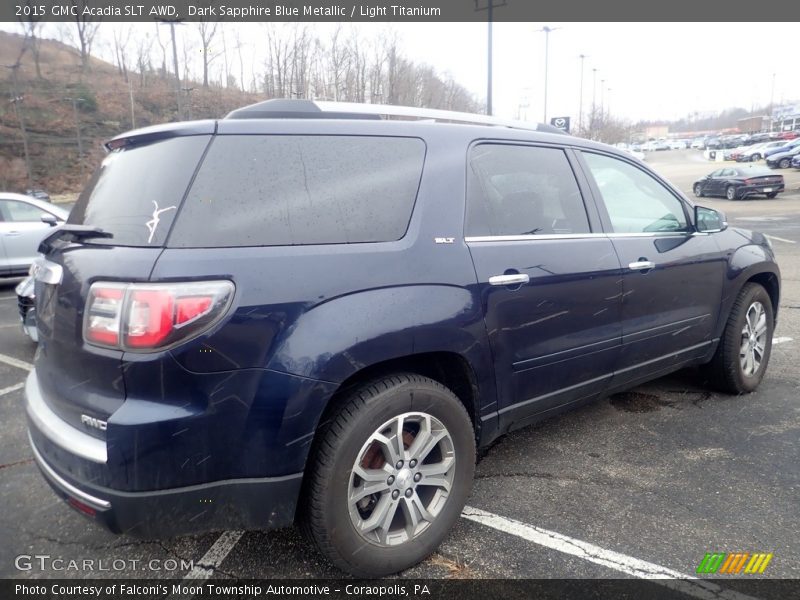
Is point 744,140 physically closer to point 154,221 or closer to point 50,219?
point 50,219

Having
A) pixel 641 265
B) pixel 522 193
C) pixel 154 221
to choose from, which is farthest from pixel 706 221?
pixel 154 221

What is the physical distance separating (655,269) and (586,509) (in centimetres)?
148

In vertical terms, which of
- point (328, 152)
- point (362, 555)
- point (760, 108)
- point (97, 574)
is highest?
point (760, 108)

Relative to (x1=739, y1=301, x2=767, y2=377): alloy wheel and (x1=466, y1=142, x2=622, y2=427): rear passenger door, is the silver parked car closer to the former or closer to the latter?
(x1=466, y1=142, x2=622, y2=427): rear passenger door

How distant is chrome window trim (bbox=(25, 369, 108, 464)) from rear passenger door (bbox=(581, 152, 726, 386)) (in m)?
2.69

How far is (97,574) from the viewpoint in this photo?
244cm

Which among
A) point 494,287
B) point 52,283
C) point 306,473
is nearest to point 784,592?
point 494,287

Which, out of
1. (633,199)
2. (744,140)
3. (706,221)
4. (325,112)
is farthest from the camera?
(744,140)

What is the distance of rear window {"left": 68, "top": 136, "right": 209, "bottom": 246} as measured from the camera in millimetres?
2021

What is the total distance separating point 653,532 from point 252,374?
6.60ft

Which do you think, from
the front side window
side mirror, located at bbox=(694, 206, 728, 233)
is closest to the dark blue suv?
the front side window

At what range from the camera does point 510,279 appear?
264cm

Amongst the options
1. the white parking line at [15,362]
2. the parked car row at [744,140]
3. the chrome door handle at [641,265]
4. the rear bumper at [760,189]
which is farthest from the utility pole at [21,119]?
the parked car row at [744,140]

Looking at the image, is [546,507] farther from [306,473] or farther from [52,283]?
[52,283]
